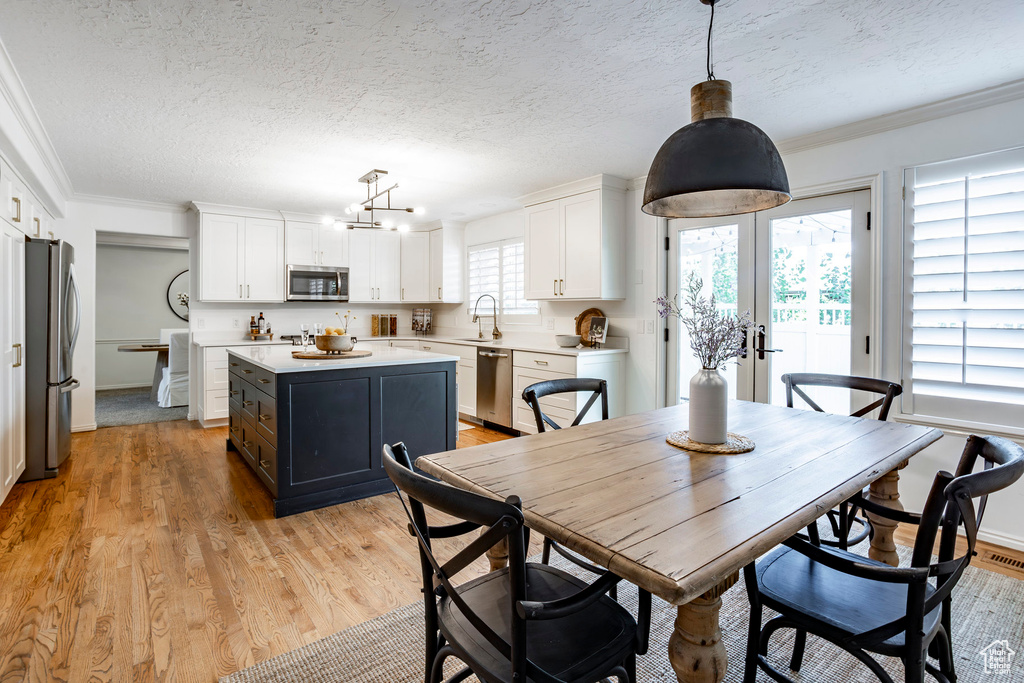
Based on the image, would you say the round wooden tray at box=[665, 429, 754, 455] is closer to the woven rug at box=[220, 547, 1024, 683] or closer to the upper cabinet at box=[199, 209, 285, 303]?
the woven rug at box=[220, 547, 1024, 683]

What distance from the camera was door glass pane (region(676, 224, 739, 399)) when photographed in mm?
3809

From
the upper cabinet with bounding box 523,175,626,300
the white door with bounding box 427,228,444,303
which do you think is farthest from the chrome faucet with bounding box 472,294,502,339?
the upper cabinet with bounding box 523,175,626,300

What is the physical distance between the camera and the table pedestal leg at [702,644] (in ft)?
3.45

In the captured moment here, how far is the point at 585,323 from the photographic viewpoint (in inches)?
194

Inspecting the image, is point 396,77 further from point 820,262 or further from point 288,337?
point 288,337

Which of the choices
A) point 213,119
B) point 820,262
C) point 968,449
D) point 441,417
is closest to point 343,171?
point 213,119

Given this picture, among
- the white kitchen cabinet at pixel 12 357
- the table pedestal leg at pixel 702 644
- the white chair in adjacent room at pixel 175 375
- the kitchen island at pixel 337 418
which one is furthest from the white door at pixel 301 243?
the table pedestal leg at pixel 702 644

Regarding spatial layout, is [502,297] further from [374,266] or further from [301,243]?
[301,243]

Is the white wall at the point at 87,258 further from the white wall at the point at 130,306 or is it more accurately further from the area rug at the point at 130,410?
the white wall at the point at 130,306

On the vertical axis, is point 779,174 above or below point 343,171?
below

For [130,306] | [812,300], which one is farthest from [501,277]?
[130,306]

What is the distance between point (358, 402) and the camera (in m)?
3.22

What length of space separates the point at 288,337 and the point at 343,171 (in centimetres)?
273

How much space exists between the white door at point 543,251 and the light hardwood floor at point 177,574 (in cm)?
250
